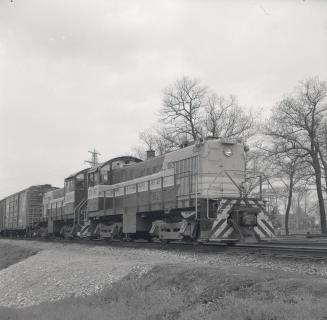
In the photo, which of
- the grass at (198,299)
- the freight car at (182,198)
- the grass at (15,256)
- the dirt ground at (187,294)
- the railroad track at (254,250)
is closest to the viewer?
the grass at (198,299)

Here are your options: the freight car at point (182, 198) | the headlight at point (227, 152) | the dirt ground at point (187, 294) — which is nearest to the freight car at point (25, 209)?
the freight car at point (182, 198)

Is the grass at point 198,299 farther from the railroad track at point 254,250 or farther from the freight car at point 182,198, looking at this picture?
the freight car at point 182,198

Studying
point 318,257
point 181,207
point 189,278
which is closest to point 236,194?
point 181,207

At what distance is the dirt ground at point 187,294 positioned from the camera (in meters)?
6.46

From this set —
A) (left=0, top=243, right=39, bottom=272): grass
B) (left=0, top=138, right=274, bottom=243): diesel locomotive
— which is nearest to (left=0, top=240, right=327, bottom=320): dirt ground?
(left=0, top=138, right=274, bottom=243): diesel locomotive

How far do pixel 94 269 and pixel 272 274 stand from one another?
16.8ft

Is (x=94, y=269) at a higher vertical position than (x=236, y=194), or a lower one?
lower

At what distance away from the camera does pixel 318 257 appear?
11.1m

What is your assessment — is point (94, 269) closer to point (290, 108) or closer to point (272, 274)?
point (272, 274)

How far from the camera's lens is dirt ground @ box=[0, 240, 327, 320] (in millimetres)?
6461

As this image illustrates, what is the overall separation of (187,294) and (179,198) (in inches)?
350

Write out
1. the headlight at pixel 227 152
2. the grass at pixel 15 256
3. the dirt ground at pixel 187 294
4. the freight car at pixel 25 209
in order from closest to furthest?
the dirt ground at pixel 187 294 → the headlight at pixel 227 152 → the grass at pixel 15 256 → the freight car at pixel 25 209

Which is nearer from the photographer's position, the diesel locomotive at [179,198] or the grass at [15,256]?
the diesel locomotive at [179,198]

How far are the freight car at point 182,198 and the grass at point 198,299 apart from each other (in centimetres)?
557
